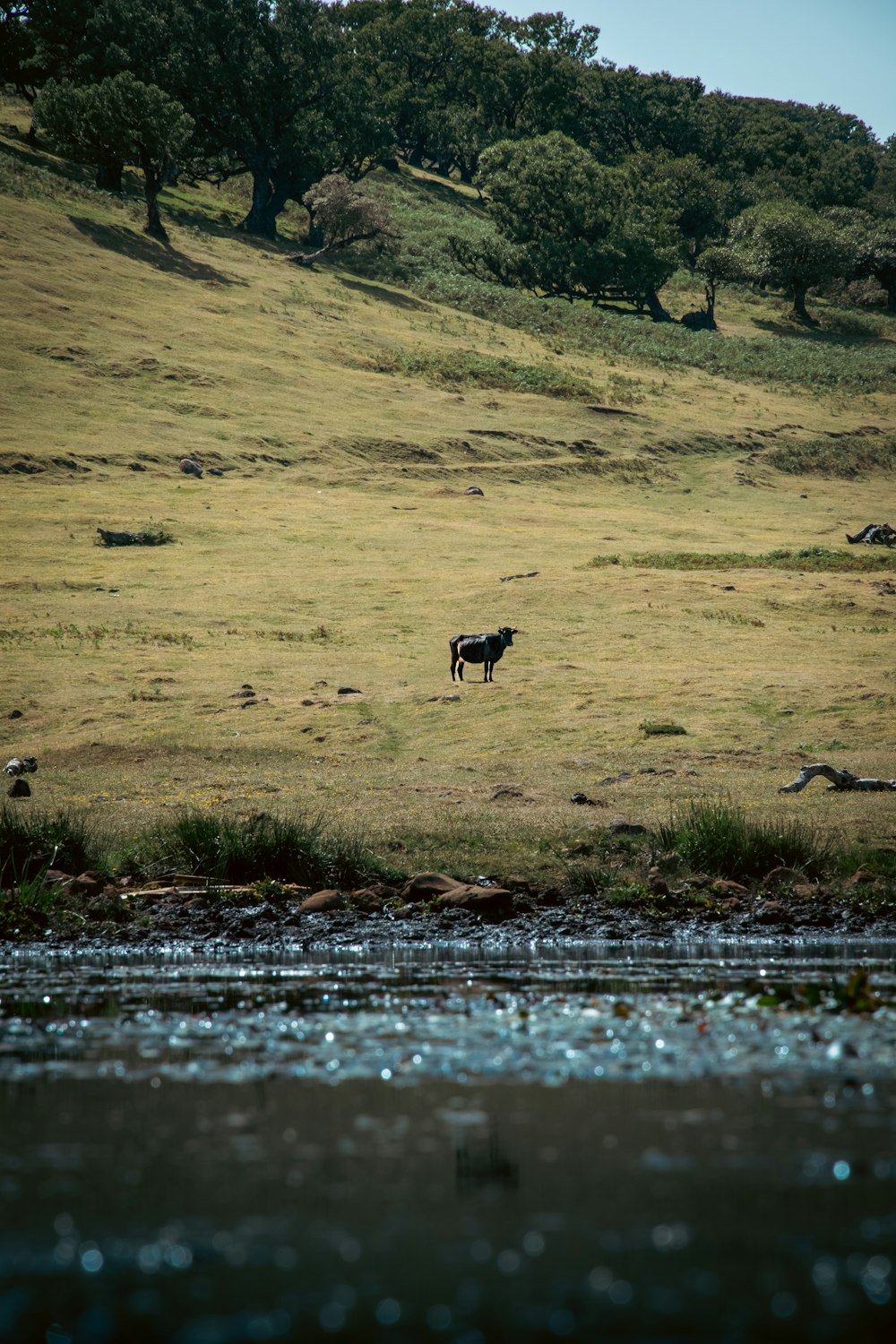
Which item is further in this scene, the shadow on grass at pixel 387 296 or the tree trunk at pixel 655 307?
the tree trunk at pixel 655 307

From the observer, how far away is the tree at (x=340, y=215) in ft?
316

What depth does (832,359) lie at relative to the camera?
96.9 meters

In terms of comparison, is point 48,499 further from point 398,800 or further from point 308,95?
point 308,95

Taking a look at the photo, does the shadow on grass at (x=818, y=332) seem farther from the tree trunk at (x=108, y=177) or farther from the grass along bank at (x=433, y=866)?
the grass along bank at (x=433, y=866)

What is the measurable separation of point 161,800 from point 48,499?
32.1 metres

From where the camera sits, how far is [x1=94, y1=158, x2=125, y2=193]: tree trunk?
303ft

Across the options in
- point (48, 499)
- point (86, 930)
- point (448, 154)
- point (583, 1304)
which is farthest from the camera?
point (448, 154)

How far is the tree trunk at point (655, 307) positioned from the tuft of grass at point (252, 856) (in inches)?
3846

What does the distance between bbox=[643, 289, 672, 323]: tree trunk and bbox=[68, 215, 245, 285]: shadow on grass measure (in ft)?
126

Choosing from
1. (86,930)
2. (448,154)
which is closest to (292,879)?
(86,930)

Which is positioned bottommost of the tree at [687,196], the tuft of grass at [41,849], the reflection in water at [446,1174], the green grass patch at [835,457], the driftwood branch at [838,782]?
the tuft of grass at [41,849]

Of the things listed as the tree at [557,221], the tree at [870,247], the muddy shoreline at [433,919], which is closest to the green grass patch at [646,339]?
the tree at [557,221]

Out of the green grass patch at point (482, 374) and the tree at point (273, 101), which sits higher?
the tree at point (273, 101)

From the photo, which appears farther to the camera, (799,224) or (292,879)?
(799,224)
